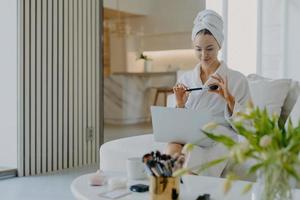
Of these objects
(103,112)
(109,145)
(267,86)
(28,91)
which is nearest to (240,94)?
(267,86)

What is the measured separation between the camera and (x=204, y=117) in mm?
1905

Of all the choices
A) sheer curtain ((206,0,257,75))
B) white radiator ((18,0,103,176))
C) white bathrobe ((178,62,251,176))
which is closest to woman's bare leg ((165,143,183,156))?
white bathrobe ((178,62,251,176))

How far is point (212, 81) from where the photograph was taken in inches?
91.8

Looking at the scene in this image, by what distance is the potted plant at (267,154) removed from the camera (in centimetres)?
98

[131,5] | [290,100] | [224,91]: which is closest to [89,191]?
[224,91]

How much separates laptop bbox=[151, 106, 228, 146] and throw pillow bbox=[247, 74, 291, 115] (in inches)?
28.8

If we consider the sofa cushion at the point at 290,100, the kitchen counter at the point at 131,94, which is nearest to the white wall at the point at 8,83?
the kitchen counter at the point at 131,94

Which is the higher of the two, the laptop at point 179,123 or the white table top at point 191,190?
the laptop at point 179,123

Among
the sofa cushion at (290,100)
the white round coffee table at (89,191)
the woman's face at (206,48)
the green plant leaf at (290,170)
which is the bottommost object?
the white round coffee table at (89,191)

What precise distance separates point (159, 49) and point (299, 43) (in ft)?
6.23

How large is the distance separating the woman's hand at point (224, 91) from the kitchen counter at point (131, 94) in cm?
251

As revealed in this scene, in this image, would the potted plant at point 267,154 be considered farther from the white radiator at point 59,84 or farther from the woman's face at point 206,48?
the white radiator at point 59,84

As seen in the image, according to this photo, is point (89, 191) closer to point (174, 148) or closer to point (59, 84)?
point (174, 148)

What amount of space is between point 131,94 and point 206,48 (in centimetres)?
295
